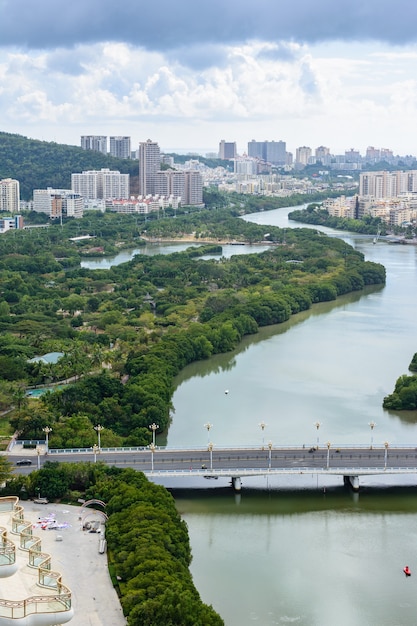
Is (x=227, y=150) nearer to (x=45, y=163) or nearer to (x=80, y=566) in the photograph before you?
(x=45, y=163)

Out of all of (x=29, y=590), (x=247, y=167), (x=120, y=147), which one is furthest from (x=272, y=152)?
(x=29, y=590)

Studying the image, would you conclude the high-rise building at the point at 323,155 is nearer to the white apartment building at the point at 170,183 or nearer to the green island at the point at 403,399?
the white apartment building at the point at 170,183

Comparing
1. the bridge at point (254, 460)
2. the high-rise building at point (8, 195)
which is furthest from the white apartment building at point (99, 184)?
the bridge at point (254, 460)

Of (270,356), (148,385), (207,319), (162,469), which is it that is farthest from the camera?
(207,319)

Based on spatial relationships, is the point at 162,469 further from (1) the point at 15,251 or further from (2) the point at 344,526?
(1) the point at 15,251

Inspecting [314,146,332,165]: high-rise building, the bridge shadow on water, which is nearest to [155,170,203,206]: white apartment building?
the bridge shadow on water

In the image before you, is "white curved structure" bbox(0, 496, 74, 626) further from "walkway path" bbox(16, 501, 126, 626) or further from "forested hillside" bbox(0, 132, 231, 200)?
"forested hillside" bbox(0, 132, 231, 200)

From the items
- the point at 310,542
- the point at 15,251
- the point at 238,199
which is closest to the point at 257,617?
the point at 310,542

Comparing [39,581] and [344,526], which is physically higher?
[39,581]
